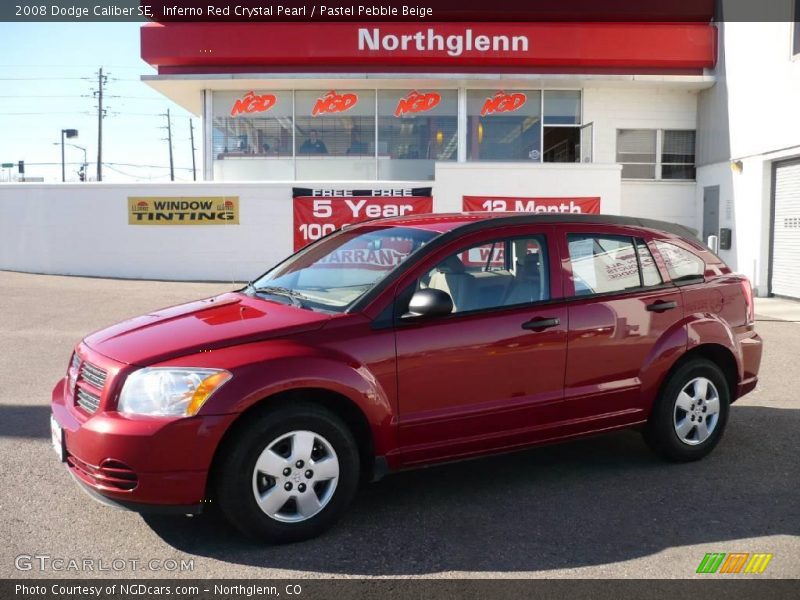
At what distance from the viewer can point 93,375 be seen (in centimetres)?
404

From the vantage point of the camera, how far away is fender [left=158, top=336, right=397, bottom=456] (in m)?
3.75

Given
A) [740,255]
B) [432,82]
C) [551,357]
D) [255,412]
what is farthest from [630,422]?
[432,82]

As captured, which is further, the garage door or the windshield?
the garage door

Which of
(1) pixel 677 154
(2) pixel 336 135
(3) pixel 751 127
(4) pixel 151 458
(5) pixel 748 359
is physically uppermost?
(2) pixel 336 135

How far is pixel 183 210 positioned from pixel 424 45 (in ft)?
24.3

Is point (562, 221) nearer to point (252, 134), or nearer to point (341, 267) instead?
point (341, 267)

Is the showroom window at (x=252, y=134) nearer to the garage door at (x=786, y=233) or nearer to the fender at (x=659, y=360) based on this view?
the garage door at (x=786, y=233)

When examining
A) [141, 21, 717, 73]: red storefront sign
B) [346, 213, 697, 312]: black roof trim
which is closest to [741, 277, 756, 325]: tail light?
[346, 213, 697, 312]: black roof trim

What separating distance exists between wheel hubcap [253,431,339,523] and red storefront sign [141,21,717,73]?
17.5m

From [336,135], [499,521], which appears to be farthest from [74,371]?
[336,135]

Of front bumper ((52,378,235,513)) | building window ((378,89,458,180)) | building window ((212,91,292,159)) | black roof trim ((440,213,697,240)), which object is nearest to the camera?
front bumper ((52,378,235,513))

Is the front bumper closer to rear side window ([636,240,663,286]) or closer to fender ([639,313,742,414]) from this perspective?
fender ([639,313,742,414])

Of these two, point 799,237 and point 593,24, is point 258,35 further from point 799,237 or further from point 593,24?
point 799,237

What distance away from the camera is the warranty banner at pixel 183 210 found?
19281 mm
